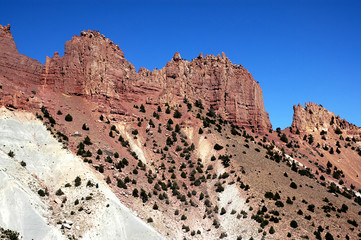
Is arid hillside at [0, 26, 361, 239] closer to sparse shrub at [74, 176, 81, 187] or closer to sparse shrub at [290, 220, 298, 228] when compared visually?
sparse shrub at [290, 220, 298, 228]

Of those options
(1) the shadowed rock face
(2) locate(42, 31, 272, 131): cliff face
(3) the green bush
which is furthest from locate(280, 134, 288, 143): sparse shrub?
(3) the green bush

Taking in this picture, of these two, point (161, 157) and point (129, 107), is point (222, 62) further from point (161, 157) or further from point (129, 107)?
point (161, 157)

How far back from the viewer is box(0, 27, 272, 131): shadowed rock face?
75.5 m

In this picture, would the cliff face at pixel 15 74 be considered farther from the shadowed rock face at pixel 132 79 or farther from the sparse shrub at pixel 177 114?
the sparse shrub at pixel 177 114

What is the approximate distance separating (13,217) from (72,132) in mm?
24275

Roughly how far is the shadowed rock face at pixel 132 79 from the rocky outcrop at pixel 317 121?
974 cm

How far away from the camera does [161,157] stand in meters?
69.7

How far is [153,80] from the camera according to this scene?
91.2 m

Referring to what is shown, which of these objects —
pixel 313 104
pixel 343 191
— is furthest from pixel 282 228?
pixel 313 104

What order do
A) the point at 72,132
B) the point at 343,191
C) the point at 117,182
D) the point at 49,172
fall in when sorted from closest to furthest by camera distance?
1. the point at 49,172
2. the point at 117,182
3. the point at 72,132
4. the point at 343,191

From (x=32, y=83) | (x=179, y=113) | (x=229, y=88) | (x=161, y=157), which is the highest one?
(x=229, y=88)

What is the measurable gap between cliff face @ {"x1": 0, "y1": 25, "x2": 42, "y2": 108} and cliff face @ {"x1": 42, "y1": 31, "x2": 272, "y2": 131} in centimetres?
307

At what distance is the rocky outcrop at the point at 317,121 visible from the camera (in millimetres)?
107188

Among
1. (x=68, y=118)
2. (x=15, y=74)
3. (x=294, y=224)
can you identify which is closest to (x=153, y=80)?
(x=68, y=118)
